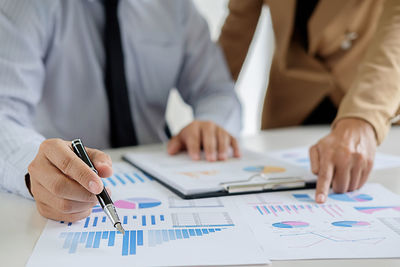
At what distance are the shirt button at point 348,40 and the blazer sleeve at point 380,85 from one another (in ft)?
1.06

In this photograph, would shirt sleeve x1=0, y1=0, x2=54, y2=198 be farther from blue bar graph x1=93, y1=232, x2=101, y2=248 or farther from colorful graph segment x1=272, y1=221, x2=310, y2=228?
colorful graph segment x1=272, y1=221, x2=310, y2=228

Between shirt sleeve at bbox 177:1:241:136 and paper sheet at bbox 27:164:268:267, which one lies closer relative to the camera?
paper sheet at bbox 27:164:268:267

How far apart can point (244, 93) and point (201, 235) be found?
253 cm

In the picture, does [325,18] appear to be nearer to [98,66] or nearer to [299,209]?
[98,66]

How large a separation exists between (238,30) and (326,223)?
3.63 ft

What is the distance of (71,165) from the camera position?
527 millimetres

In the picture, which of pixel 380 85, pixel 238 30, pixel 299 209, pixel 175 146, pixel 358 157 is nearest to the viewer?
pixel 299 209

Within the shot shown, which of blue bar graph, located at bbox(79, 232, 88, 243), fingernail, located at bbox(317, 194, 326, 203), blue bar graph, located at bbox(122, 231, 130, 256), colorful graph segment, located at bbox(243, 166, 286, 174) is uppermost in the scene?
blue bar graph, located at bbox(122, 231, 130, 256)

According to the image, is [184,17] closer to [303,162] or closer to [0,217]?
[303,162]

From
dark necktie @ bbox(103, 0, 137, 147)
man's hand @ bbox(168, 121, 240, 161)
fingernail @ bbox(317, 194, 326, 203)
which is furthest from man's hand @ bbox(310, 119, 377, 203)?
dark necktie @ bbox(103, 0, 137, 147)

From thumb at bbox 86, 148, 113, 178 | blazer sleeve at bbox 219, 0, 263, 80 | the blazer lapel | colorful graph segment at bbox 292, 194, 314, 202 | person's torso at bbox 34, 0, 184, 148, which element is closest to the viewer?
thumb at bbox 86, 148, 113, 178

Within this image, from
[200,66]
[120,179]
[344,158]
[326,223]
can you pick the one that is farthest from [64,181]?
[200,66]

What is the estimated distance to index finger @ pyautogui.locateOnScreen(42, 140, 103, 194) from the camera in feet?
1.69

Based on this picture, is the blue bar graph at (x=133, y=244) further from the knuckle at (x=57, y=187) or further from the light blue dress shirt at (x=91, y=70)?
the light blue dress shirt at (x=91, y=70)
